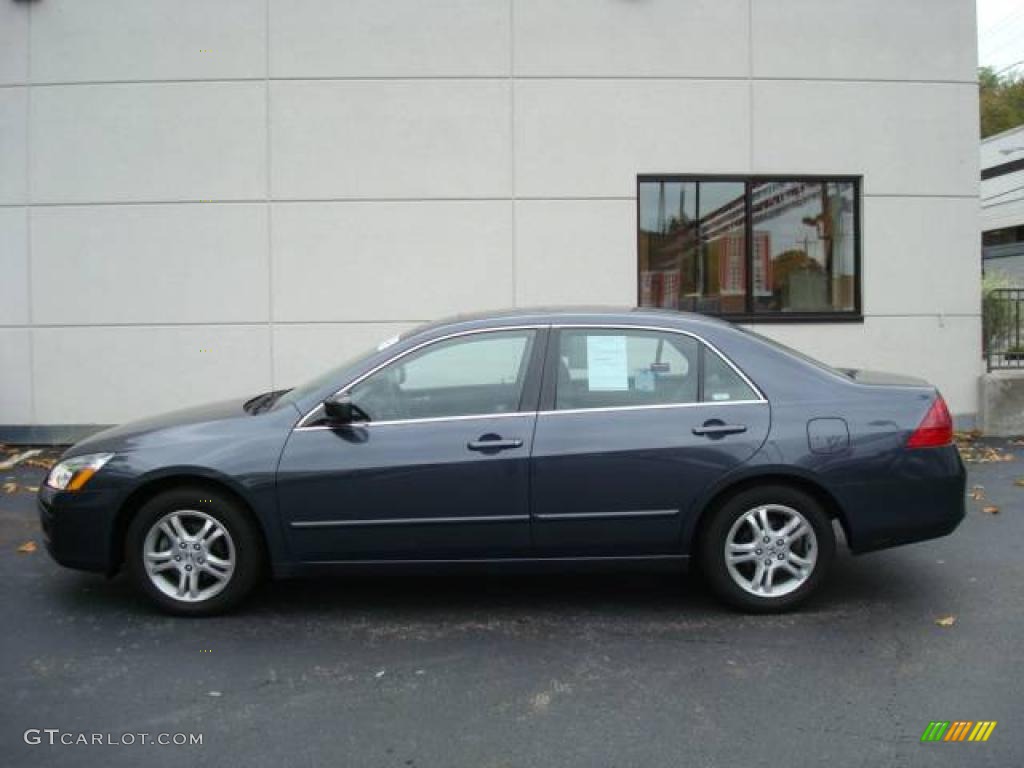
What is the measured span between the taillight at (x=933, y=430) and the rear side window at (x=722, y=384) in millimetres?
818

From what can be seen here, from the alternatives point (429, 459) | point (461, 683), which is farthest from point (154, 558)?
point (461, 683)

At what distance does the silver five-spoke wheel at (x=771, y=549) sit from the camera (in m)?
4.72

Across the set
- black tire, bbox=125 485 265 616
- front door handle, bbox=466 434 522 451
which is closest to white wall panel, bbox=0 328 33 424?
black tire, bbox=125 485 265 616

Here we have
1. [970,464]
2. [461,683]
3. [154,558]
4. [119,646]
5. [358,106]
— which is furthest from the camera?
[358,106]

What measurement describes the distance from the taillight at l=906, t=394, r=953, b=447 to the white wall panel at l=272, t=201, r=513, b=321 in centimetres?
547

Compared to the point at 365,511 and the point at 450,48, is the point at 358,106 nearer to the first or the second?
the point at 450,48

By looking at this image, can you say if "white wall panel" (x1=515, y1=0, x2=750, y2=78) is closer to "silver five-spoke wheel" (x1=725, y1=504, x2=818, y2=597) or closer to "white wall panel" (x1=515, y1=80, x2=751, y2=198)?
"white wall panel" (x1=515, y1=80, x2=751, y2=198)

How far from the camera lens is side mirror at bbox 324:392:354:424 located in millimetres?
4602

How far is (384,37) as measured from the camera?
9648mm

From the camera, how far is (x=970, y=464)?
872cm

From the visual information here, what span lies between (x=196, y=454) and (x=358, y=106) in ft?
19.4

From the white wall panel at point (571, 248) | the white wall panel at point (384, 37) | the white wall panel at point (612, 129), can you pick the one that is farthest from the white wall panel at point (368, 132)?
the white wall panel at point (571, 248)

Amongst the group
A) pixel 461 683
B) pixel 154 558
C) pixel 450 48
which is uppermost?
pixel 450 48

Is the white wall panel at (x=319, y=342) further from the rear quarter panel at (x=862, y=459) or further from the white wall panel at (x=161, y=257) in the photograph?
the rear quarter panel at (x=862, y=459)
